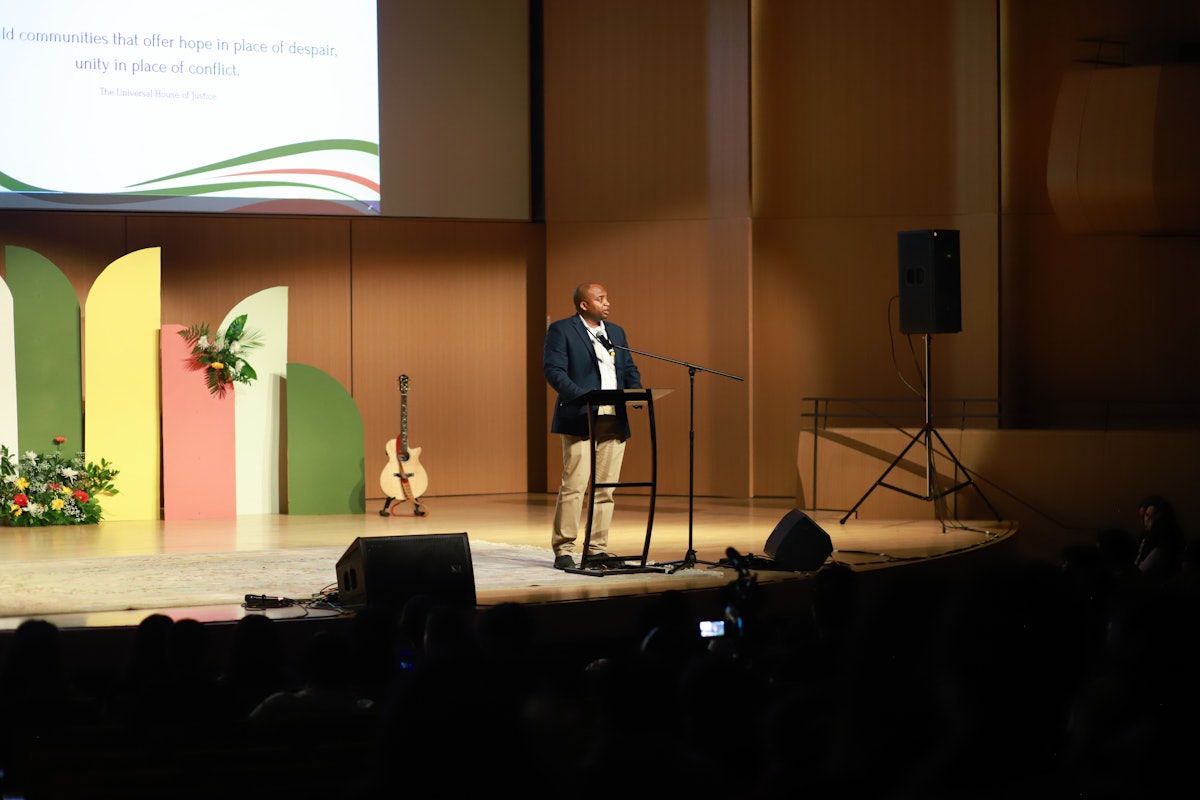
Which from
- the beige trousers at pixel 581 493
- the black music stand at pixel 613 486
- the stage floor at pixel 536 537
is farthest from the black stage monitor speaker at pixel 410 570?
the beige trousers at pixel 581 493

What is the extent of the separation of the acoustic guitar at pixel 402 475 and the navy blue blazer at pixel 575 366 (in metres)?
3.20

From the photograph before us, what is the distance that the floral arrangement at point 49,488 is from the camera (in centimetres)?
867

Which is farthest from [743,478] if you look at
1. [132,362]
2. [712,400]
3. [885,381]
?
[132,362]

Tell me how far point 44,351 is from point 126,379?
54cm

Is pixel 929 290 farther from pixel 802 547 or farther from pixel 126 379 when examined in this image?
pixel 126 379

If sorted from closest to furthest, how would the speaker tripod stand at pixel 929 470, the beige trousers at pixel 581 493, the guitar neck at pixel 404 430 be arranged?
the beige trousers at pixel 581 493 → the speaker tripod stand at pixel 929 470 → the guitar neck at pixel 404 430

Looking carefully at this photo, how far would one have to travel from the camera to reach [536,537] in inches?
307

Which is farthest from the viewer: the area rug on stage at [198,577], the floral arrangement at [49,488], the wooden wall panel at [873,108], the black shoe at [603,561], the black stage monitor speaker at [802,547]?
the wooden wall panel at [873,108]

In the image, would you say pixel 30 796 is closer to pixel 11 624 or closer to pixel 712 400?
pixel 11 624

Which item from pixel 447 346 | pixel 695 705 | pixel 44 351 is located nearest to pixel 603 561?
pixel 695 705

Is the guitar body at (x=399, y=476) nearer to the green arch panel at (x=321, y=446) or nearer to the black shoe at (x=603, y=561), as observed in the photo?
the green arch panel at (x=321, y=446)

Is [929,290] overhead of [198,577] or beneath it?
overhead

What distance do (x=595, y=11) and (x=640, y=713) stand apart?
29.3ft

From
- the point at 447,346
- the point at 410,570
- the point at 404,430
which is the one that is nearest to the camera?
the point at 410,570
